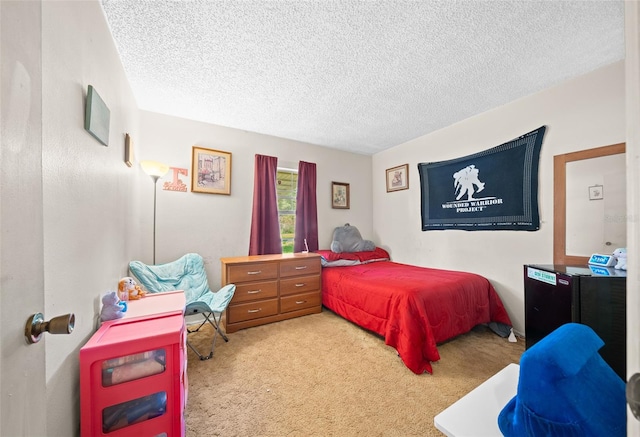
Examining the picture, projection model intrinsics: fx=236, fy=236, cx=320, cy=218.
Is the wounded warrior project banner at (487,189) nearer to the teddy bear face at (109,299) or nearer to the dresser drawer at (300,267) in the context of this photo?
the dresser drawer at (300,267)

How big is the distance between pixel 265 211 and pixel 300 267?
965mm

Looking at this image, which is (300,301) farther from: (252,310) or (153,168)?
Result: (153,168)

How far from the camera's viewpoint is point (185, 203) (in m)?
2.98

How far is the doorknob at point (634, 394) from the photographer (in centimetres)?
37

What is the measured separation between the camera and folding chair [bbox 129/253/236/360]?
2.18 metres

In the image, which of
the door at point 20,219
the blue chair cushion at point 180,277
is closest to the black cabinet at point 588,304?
the door at point 20,219

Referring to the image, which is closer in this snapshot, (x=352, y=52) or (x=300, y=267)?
(x=352, y=52)

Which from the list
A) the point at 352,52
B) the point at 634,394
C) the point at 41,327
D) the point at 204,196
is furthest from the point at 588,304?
the point at 204,196

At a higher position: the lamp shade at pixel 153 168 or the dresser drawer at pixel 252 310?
the lamp shade at pixel 153 168

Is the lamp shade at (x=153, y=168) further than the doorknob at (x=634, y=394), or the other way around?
the lamp shade at (x=153, y=168)

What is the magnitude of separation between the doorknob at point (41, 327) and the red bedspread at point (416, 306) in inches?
83.9

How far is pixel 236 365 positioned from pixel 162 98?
2753 mm

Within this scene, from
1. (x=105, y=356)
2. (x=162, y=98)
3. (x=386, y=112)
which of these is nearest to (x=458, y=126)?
(x=386, y=112)

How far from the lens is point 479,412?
30.7 inches
